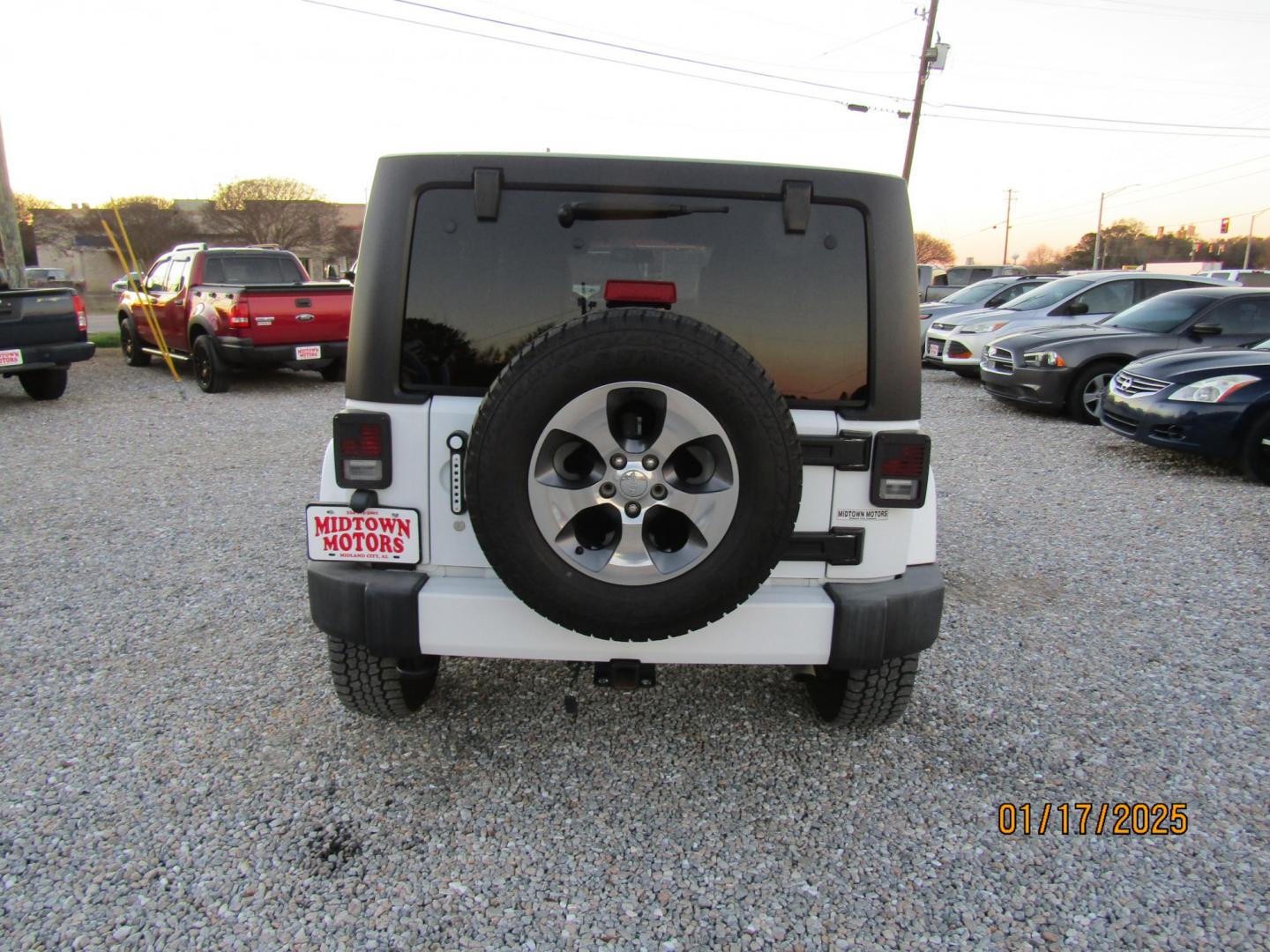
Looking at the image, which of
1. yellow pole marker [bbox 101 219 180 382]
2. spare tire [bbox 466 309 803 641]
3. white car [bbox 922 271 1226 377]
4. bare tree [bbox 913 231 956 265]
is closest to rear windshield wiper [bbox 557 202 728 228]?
spare tire [bbox 466 309 803 641]

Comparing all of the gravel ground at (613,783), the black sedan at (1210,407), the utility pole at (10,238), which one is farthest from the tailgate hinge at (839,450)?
the utility pole at (10,238)

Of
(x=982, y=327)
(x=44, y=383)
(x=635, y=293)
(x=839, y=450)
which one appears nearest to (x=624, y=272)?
(x=635, y=293)

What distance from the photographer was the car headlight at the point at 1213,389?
22.6 ft

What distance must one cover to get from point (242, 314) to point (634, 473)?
32.8ft

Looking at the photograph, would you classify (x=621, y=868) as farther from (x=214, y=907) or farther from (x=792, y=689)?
(x=792, y=689)

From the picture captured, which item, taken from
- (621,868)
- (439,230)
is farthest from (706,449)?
(621,868)

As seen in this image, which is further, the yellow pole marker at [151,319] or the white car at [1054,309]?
the yellow pole marker at [151,319]

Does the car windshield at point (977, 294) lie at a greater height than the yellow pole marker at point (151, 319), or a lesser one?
greater

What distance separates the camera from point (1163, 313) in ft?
32.0

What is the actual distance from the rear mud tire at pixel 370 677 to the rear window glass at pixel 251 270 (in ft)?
33.6

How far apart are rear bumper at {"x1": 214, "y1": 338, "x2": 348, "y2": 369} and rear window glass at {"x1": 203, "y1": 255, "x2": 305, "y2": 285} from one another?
1.35 meters

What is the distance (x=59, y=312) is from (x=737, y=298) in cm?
1024

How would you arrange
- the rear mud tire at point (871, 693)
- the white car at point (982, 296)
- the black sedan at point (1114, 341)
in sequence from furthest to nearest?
the white car at point (982, 296) < the black sedan at point (1114, 341) < the rear mud tire at point (871, 693)

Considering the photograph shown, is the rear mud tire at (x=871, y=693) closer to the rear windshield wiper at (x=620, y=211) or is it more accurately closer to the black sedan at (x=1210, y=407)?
the rear windshield wiper at (x=620, y=211)
